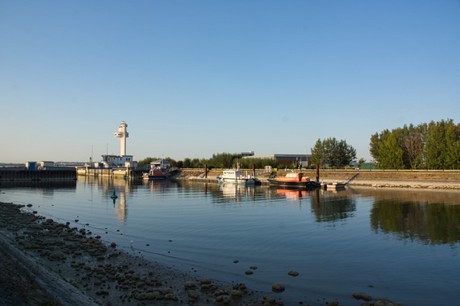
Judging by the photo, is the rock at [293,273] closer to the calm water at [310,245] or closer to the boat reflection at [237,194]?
the calm water at [310,245]

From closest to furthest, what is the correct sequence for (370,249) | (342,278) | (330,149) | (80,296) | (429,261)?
(80,296), (342,278), (429,261), (370,249), (330,149)

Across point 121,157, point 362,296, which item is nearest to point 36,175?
point 121,157

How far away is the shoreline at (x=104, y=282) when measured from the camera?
11.8 m

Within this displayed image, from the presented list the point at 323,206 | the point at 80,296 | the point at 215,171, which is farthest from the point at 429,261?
the point at 215,171

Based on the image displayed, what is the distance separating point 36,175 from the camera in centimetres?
11994

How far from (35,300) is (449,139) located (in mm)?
90666

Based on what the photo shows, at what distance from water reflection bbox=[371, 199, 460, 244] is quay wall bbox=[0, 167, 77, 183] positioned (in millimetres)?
108434

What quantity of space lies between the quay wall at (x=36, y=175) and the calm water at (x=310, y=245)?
8563 centimetres

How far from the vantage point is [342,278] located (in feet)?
55.7

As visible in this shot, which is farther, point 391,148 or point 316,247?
point 391,148

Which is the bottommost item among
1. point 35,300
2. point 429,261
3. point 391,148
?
point 429,261

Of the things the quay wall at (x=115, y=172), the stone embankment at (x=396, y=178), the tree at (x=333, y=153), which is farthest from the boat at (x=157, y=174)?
the tree at (x=333, y=153)

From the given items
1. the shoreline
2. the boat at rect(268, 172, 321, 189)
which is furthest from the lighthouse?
the shoreline

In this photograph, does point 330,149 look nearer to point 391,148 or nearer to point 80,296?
point 391,148
